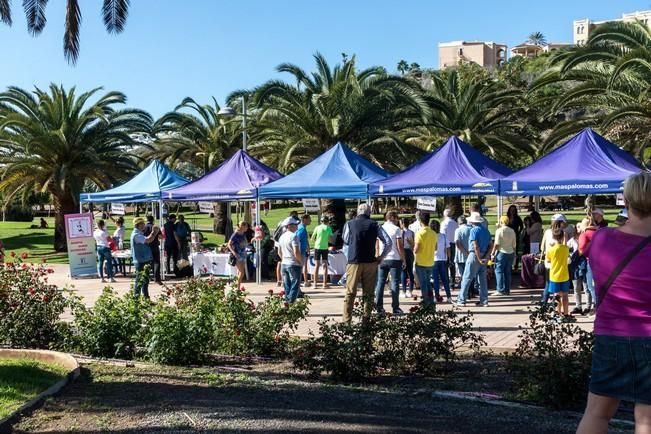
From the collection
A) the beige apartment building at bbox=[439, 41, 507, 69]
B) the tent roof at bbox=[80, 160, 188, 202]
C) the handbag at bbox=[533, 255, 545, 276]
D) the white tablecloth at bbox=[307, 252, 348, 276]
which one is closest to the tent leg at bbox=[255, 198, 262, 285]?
the white tablecloth at bbox=[307, 252, 348, 276]

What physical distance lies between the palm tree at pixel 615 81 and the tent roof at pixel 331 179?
667cm

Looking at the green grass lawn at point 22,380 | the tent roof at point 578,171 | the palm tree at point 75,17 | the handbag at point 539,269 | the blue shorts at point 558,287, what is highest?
the palm tree at point 75,17

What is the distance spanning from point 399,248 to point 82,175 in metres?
21.7

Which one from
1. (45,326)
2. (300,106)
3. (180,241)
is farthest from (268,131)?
(45,326)

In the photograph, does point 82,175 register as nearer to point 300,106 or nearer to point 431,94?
point 300,106

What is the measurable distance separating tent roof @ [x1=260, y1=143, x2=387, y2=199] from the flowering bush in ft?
27.3

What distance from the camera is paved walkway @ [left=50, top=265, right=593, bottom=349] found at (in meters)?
10.8

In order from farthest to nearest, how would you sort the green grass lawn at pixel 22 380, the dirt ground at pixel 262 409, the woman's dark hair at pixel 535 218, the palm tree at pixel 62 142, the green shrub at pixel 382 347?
the palm tree at pixel 62 142 → the woman's dark hair at pixel 535 218 → the green shrub at pixel 382 347 → the green grass lawn at pixel 22 380 → the dirt ground at pixel 262 409

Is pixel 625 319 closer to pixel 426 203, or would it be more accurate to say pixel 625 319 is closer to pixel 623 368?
pixel 623 368

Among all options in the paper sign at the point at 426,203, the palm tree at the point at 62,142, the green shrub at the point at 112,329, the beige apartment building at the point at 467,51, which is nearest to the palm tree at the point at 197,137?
the palm tree at the point at 62,142

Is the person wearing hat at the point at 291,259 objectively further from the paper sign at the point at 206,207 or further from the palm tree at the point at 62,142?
the palm tree at the point at 62,142

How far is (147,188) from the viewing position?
21406mm

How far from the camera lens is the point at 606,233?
3986mm

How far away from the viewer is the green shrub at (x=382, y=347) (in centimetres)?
764
